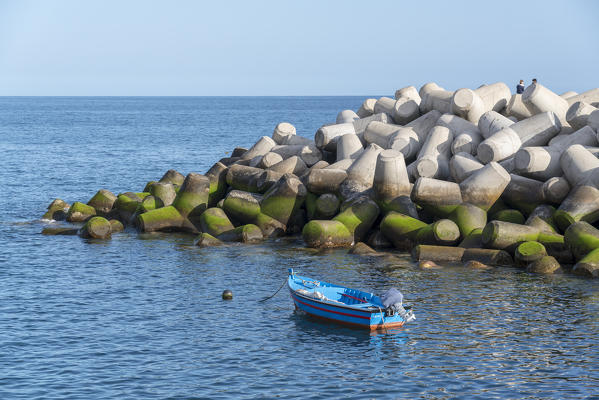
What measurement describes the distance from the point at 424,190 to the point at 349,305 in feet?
35.0

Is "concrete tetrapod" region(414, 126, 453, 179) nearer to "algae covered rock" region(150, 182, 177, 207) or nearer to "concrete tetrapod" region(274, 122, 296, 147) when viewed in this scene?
"concrete tetrapod" region(274, 122, 296, 147)

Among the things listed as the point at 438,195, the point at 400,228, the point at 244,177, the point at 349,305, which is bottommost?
the point at 349,305

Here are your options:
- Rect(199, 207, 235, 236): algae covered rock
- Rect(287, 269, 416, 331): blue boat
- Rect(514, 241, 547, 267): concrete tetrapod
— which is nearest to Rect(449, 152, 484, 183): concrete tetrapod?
Rect(514, 241, 547, 267): concrete tetrapod

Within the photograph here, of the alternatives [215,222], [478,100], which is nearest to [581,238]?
[478,100]

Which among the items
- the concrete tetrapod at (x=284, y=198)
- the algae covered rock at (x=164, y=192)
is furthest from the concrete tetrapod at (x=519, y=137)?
the algae covered rock at (x=164, y=192)

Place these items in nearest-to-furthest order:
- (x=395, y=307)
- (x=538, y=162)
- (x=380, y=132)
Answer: (x=395, y=307), (x=538, y=162), (x=380, y=132)

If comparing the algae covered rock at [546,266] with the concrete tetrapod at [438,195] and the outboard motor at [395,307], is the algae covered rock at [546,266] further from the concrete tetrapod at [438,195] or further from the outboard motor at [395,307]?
the outboard motor at [395,307]

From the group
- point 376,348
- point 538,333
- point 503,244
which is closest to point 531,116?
point 503,244

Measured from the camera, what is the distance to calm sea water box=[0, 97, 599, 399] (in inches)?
819

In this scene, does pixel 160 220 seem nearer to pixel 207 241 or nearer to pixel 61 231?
pixel 207 241

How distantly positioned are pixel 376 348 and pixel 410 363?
5.73 feet

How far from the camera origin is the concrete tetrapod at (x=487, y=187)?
34.3m

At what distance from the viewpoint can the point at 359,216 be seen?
35625 millimetres

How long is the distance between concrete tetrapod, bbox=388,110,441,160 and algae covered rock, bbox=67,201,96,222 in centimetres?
1677
